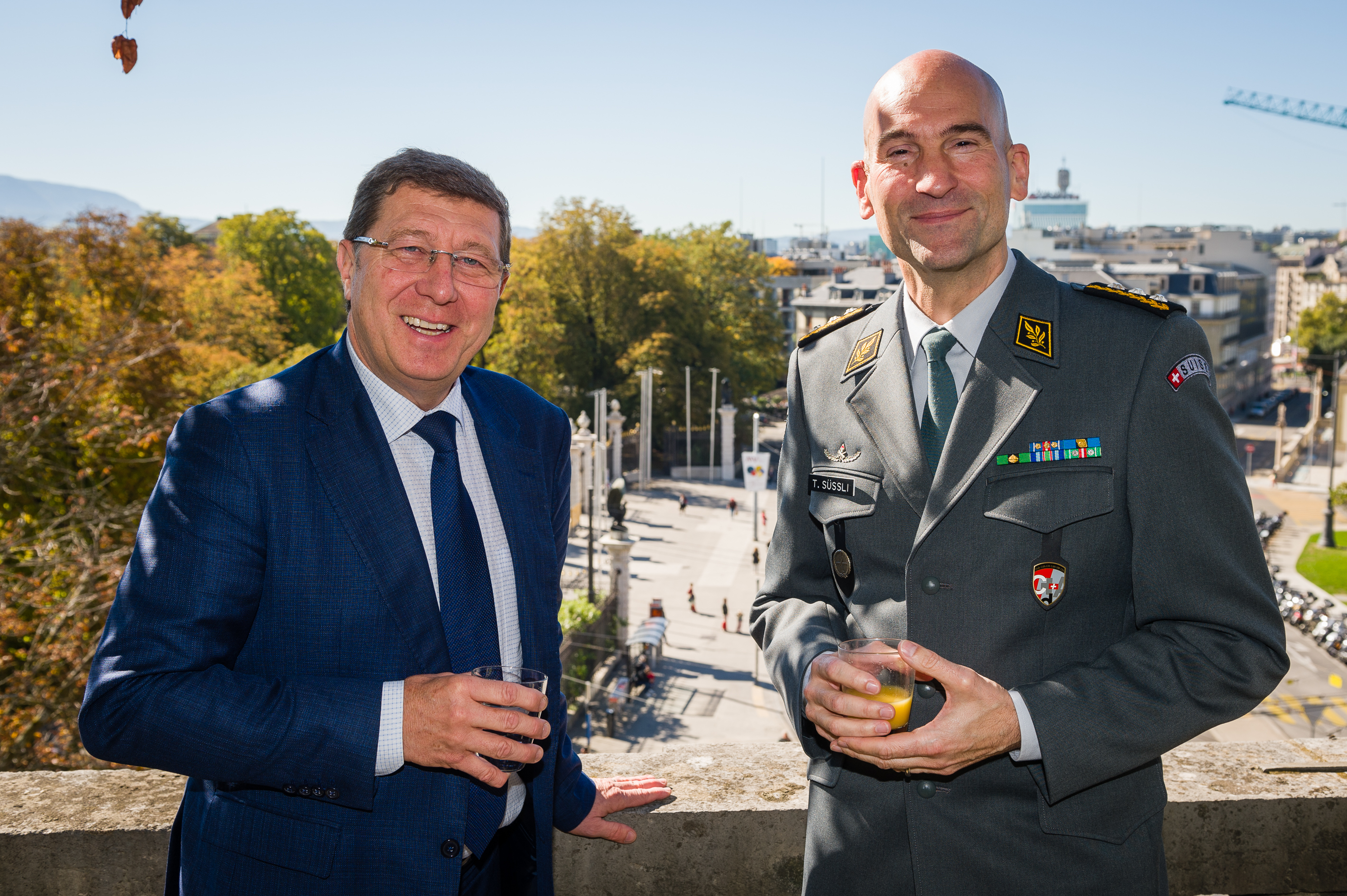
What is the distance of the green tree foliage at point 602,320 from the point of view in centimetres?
3875

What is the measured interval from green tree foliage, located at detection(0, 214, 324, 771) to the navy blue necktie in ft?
23.8

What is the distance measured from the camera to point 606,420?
38875mm

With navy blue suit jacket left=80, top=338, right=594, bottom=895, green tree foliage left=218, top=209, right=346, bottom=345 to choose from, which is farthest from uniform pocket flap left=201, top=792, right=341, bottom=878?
green tree foliage left=218, top=209, right=346, bottom=345

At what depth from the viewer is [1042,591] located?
6.49 ft

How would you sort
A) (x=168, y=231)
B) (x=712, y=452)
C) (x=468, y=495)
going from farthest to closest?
1. (x=168, y=231)
2. (x=712, y=452)
3. (x=468, y=495)

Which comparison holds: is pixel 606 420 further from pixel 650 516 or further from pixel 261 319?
pixel 261 319

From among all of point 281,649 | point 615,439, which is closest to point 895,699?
point 281,649

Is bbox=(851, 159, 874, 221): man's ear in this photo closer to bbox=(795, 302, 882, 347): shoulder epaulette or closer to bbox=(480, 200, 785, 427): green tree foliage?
bbox=(795, 302, 882, 347): shoulder epaulette

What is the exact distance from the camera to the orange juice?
1846 millimetres

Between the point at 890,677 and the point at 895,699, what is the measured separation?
0.04 meters

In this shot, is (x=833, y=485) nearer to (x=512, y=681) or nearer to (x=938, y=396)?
(x=938, y=396)

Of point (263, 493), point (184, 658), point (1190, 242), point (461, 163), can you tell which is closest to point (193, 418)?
point (263, 493)

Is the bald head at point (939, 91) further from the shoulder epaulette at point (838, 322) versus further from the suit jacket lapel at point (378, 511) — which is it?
the suit jacket lapel at point (378, 511)

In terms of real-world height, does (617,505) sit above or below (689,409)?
below
